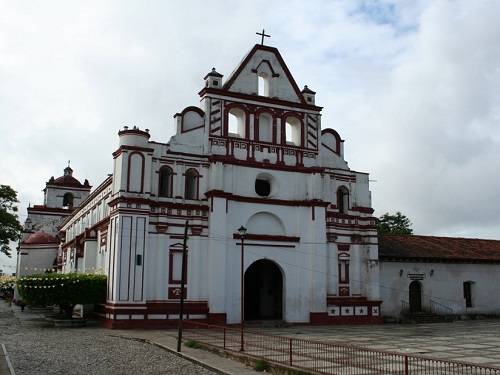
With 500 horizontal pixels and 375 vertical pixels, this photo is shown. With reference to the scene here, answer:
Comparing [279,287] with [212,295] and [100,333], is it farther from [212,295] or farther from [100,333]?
[100,333]

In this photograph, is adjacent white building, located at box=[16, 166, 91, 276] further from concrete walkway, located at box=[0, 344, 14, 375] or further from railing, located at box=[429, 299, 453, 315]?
concrete walkway, located at box=[0, 344, 14, 375]

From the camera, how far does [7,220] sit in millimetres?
47312

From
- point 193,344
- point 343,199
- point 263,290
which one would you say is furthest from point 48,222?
point 193,344

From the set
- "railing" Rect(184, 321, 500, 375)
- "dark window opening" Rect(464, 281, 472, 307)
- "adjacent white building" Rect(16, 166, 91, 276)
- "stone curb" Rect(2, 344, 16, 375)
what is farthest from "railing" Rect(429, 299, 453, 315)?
"adjacent white building" Rect(16, 166, 91, 276)

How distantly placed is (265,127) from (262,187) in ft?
10.8

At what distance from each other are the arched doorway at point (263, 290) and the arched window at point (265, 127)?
6.98 meters

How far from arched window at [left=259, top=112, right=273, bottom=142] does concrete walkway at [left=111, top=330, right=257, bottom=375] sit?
11.5 metres

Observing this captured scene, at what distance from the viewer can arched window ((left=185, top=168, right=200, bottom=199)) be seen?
93.0ft

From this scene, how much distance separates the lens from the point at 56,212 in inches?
2173

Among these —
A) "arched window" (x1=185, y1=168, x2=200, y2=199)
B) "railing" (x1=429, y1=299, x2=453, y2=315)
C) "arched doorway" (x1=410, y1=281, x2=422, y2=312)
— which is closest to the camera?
"arched window" (x1=185, y1=168, x2=200, y2=199)

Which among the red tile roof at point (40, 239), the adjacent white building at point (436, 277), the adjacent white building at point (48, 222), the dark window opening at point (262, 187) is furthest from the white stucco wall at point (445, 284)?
the red tile roof at point (40, 239)

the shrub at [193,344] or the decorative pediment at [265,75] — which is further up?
the decorative pediment at [265,75]

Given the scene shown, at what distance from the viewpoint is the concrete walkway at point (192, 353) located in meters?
14.6

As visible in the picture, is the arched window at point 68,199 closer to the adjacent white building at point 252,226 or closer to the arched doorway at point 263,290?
the adjacent white building at point 252,226
